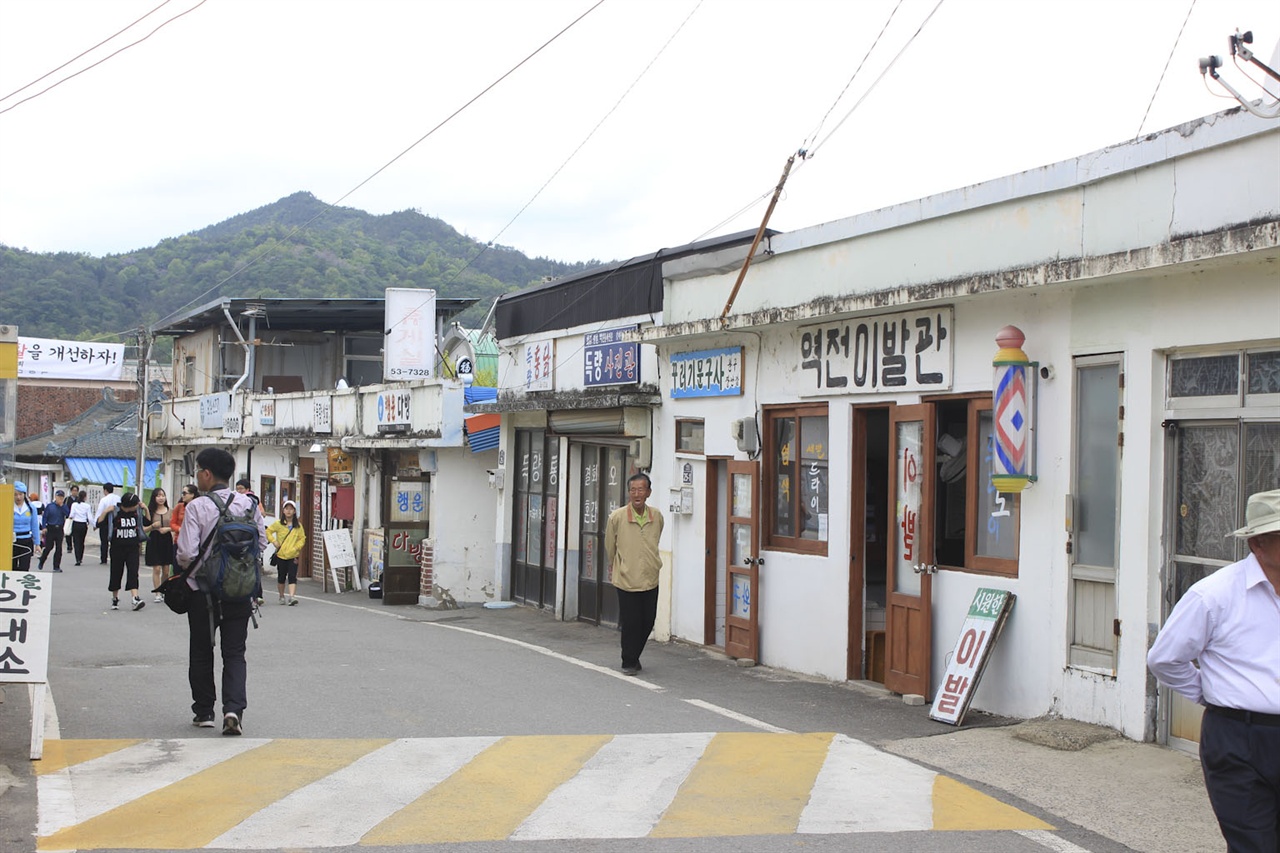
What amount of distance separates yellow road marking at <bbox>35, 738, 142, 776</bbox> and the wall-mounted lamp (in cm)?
623

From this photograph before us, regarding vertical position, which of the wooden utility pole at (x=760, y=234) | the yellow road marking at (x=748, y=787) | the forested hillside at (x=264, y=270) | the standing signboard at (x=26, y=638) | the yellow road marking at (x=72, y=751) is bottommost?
the yellow road marking at (x=748, y=787)

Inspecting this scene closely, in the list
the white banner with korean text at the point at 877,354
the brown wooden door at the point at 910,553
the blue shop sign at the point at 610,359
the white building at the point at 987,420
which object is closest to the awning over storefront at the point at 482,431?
the blue shop sign at the point at 610,359

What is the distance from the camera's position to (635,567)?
12633mm

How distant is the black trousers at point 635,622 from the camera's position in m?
12.6

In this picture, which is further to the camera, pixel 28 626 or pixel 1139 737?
pixel 1139 737

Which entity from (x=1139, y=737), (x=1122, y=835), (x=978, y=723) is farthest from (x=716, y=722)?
(x=1122, y=835)

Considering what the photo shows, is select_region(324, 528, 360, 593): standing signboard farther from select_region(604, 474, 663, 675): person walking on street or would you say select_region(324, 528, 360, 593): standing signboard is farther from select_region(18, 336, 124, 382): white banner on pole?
select_region(18, 336, 124, 382): white banner on pole

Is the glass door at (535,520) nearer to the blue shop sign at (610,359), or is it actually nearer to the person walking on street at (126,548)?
the blue shop sign at (610,359)

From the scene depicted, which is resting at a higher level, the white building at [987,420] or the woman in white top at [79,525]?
the white building at [987,420]

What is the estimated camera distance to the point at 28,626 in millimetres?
7707

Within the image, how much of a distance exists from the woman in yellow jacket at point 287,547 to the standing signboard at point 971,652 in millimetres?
13473

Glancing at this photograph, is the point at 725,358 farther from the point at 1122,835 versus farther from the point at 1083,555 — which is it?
the point at 1122,835

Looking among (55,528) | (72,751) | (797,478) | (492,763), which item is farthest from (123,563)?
(492,763)

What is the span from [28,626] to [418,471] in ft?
55.7
